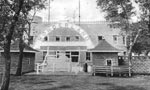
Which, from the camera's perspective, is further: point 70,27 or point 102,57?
point 70,27

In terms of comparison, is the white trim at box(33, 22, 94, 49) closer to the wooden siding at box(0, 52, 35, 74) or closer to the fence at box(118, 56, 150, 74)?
the wooden siding at box(0, 52, 35, 74)

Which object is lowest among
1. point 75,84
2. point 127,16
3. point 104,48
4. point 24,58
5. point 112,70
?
point 75,84

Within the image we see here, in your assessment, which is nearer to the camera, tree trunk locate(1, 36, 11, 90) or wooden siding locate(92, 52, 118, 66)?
tree trunk locate(1, 36, 11, 90)

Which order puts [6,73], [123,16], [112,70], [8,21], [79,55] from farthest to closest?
[79,55], [123,16], [112,70], [8,21], [6,73]

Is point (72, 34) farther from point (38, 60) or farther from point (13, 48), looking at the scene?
point (13, 48)

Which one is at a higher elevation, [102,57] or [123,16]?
[123,16]

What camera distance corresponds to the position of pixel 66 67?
24.8m

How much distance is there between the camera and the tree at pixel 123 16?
20688 mm

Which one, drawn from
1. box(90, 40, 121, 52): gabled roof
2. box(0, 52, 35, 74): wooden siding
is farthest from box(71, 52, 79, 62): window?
box(90, 40, 121, 52): gabled roof

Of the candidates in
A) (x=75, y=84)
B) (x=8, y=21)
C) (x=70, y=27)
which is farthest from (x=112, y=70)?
(x=70, y=27)

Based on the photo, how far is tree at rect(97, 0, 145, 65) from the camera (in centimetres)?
2069

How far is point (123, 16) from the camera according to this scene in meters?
22.4

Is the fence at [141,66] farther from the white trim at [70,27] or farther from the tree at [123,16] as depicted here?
the white trim at [70,27]

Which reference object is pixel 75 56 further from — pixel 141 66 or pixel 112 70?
pixel 112 70
